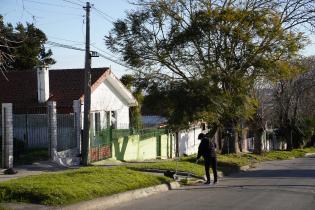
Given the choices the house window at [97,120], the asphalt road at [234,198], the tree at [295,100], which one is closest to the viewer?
the asphalt road at [234,198]

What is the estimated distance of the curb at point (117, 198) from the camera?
439 inches

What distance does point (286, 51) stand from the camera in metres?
29.2

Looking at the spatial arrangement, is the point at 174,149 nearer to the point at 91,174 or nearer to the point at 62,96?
→ the point at 62,96

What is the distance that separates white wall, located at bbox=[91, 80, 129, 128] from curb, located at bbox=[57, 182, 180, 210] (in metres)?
15.5

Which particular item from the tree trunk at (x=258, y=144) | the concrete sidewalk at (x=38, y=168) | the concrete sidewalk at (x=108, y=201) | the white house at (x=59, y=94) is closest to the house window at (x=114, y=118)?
the white house at (x=59, y=94)

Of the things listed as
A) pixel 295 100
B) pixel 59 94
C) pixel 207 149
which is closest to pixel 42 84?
pixel 59 94

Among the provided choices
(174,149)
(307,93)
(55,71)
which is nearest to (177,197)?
(55,71)

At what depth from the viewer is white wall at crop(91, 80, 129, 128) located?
31100 millimetres

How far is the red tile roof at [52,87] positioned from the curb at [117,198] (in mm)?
13582

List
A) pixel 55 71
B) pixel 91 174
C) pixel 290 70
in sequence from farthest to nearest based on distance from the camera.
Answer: pixel 55 71 → pixel 290 70 → pixel 91 174

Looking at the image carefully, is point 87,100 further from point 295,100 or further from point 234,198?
point 295,100

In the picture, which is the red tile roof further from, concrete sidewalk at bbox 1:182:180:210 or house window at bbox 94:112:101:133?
concrete sidewalk at bbox 1:182:180:210

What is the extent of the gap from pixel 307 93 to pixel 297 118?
146 inches

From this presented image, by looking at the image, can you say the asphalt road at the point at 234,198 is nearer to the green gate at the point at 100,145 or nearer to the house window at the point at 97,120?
the green gate at the point at 100,145
